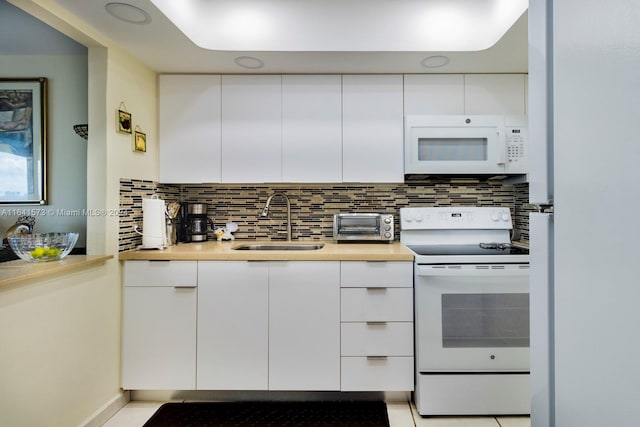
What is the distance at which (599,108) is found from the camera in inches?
17.1

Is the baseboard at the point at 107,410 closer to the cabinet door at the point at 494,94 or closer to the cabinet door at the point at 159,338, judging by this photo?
the cabinet door at the point at 159,338

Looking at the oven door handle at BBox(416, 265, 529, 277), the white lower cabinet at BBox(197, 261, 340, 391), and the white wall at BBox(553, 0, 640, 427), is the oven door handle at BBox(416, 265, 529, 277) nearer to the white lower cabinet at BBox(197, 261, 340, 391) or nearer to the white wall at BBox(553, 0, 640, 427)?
the white lower cabinet at BBox(197, 261, 340, 391)

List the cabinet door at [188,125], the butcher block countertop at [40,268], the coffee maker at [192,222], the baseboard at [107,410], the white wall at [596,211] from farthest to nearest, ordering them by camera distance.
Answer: the coffee maker at [192,222], the cabinet door at [188,125], the baseboard at [107,410], the butcher block countertop at [40,268], the white wall at [596,211]

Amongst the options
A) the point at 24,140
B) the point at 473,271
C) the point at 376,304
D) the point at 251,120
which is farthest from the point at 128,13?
the point at 473,271

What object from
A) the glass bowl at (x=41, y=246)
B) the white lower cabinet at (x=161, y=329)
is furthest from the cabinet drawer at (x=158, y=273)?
the glass bowl at (x=41, y=246)

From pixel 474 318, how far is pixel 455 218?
785 millimetres

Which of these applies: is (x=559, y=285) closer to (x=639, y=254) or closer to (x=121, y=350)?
(x=639, y=254)

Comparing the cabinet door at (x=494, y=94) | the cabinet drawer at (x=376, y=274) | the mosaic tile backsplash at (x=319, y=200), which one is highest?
the cabinet door at (x=494, y=94)

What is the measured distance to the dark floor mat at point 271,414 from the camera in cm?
190

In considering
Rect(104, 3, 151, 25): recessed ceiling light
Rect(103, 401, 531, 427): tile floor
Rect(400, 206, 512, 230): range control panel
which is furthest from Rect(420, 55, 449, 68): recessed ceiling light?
Rect(103, 401, 531, 427): tile floor

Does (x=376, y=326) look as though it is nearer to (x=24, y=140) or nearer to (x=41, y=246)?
(x=41, y=246)

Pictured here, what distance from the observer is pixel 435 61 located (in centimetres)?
220

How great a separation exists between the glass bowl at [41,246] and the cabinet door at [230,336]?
0.66 meters

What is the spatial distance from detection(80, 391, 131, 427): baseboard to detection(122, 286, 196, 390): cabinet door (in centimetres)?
8
